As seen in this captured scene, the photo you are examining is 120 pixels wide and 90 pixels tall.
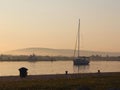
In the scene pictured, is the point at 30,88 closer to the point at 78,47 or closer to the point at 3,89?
the point at 3,89

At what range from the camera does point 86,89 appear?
21000 millimetres

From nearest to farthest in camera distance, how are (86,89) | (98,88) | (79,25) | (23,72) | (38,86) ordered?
(86,89)
(98,88)
(38,86)
(23,72)
(79,25)

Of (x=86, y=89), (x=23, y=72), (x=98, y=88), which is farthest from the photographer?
(x=23, y=72)

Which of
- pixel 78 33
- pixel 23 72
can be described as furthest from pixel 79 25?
pixel 23 72

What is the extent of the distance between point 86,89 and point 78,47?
97543mm

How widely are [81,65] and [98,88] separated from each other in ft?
382

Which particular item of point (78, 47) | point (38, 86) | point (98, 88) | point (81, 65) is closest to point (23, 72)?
point (38, 86)

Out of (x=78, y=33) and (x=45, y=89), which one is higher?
(x=78, y=33)

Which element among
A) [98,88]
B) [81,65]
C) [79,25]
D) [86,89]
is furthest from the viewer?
[81,65]

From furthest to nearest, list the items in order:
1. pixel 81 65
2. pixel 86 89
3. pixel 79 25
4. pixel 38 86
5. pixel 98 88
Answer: pixel 81 65, pixel 79 25, pixel 38 86, pixel 98 88, pixel 86 89

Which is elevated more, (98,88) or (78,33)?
(78,33)

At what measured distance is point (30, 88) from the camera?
106 ft

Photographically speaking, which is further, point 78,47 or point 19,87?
point 78,47

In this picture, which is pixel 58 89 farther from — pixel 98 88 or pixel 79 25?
pixel 79 25
